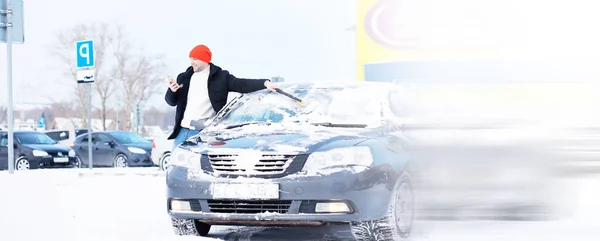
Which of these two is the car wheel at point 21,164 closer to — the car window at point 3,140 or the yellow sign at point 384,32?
the car window at point 3,140

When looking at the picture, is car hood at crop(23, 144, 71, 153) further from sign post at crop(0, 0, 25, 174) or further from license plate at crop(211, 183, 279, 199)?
license plate at crop(211, 183, 279, 199)

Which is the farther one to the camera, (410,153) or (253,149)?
(410,153)

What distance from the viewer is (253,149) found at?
5770 millimetres

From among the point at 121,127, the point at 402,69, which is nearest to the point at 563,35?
the point at 402,69

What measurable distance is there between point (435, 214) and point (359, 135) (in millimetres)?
1069

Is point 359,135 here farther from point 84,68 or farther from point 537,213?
point 84,68

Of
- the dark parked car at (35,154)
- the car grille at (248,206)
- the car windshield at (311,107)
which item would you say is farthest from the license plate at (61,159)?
the car grille at (248,206)

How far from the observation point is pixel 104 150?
22.8m

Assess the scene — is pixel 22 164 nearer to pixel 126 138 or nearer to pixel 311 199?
pixel 126 138

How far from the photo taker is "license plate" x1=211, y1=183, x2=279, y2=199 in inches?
221

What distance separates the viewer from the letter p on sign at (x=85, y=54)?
1714 cm

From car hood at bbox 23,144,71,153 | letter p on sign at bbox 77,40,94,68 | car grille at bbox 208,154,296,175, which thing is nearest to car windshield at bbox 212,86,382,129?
car grille at bbox 208,154,296,175

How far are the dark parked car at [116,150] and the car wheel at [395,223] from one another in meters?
16.8

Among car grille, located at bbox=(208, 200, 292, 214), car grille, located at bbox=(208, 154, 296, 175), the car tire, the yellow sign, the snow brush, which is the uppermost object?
the yellow sign
